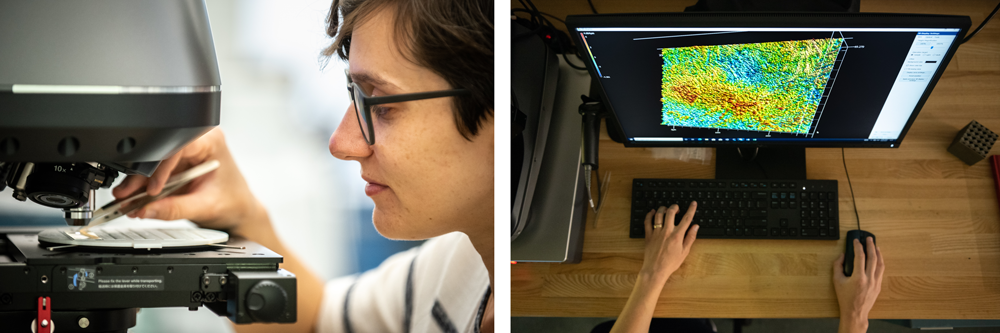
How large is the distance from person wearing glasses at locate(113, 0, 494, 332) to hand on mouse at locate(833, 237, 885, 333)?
0.82 metres

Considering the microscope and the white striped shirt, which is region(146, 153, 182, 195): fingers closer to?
the microscope

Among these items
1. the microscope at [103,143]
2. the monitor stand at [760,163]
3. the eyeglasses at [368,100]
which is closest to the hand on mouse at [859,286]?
the monitor stand at [760,163]

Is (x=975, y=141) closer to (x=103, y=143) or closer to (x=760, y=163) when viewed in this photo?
(x=760, y=163)

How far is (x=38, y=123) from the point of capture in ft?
1.42

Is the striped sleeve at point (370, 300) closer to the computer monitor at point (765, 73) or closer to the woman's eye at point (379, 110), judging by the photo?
the woman's eye at point (379, 110)

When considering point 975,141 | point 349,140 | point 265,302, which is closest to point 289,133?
point 349,140

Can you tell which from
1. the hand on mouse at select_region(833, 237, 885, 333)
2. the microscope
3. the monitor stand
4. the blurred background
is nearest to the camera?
the microscope

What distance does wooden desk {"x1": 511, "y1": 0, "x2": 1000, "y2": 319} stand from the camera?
1168 millimetres

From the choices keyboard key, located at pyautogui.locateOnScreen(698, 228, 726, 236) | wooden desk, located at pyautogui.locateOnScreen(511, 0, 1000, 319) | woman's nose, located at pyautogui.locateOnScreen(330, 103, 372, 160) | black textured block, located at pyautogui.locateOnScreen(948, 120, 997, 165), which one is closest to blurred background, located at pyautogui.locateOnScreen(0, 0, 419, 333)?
woman's nose, located at pyautogui.locateOnScreen(330, 103, 372, 160)

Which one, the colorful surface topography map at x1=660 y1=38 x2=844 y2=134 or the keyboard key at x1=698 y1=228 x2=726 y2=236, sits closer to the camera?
the colorful surface topography map at x1=660 y1=38 x2=844 y2=134

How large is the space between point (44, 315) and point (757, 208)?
3.79 ft

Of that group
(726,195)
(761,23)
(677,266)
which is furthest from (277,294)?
(726,195)

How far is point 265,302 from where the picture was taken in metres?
0.48

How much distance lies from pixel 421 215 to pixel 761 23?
54cm
